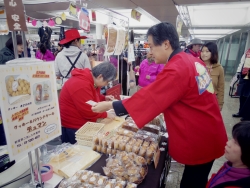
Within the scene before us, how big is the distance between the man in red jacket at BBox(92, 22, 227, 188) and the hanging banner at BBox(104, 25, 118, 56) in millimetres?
1078

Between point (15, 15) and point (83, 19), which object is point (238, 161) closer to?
point (15, 15)

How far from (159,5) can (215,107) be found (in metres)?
4.51

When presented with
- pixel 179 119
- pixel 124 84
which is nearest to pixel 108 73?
pixel 179 119

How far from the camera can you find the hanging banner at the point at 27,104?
2.44ft

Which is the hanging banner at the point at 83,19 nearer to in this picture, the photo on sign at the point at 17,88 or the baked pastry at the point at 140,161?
the photo on sign at the point at 17,88

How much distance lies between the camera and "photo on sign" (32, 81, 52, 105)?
2.81 feet

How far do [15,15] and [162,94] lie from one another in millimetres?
884

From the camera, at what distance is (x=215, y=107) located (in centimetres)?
129

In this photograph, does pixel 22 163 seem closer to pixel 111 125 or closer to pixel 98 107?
pixel 98 107

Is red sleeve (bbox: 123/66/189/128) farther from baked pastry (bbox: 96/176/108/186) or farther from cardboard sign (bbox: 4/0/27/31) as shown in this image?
cardboard sign (bbox: 4/0/27/31)

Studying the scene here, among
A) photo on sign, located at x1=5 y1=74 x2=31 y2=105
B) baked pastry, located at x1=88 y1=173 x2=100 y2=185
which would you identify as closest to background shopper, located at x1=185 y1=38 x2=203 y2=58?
baked pastry, located at x1=88 y1=173 x2=100 y2=185

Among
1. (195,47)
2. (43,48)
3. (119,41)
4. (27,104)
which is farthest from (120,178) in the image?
(43,48)

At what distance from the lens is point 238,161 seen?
1104 mm

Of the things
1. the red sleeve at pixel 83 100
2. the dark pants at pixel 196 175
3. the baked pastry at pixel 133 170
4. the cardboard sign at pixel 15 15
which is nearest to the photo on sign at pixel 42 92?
the cardboard sign at pixel 15 15
